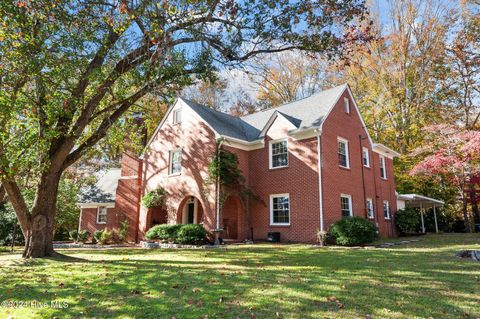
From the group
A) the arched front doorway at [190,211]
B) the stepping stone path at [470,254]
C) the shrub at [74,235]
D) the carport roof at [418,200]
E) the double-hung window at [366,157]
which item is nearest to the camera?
the stepping stone path at [470,254]

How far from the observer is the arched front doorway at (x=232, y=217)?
1805 cm

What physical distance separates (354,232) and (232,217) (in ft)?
23.7

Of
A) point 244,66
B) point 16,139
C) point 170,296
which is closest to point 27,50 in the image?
point 16,139

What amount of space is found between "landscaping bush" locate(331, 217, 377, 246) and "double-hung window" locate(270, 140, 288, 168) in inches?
177

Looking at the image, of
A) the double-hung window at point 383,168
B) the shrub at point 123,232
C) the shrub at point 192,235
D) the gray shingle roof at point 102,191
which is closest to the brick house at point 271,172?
the double-hung window at point 383,168

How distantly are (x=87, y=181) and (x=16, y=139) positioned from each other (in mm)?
17568

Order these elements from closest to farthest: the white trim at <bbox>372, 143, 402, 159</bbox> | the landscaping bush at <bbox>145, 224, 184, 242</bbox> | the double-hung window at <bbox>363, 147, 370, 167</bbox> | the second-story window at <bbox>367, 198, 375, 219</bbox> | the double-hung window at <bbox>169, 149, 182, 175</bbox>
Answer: the landscaping bush at <bbox>145, 224, 184, 242</bbox>
the double-hung window at <bbox>169, 149, 182, 175</bbox>
the second-story window at <bbox>367, 198, 375, 219</bbox>
the double-hung window at <bbox>363, 147, 370, 167</bbox>
the white trim at <bbox>372, 143, 402, 159</bbox>

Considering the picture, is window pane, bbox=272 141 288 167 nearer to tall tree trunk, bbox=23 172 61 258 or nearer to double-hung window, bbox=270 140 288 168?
double-hung window, bbox=270 140 288 168

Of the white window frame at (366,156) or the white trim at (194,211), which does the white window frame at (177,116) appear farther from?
the white window frame at (366,156)

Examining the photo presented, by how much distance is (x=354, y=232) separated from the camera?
14.2m

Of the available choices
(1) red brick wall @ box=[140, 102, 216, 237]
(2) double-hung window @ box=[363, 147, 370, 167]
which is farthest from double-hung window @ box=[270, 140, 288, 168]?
(2) double-hung window @ box=[363, 147, 370, 167]

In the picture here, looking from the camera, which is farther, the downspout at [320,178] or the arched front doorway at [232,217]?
the arched front doorway at [232,217]

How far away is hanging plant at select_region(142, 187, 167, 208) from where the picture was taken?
19094 mm

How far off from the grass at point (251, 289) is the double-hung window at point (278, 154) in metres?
8.97
